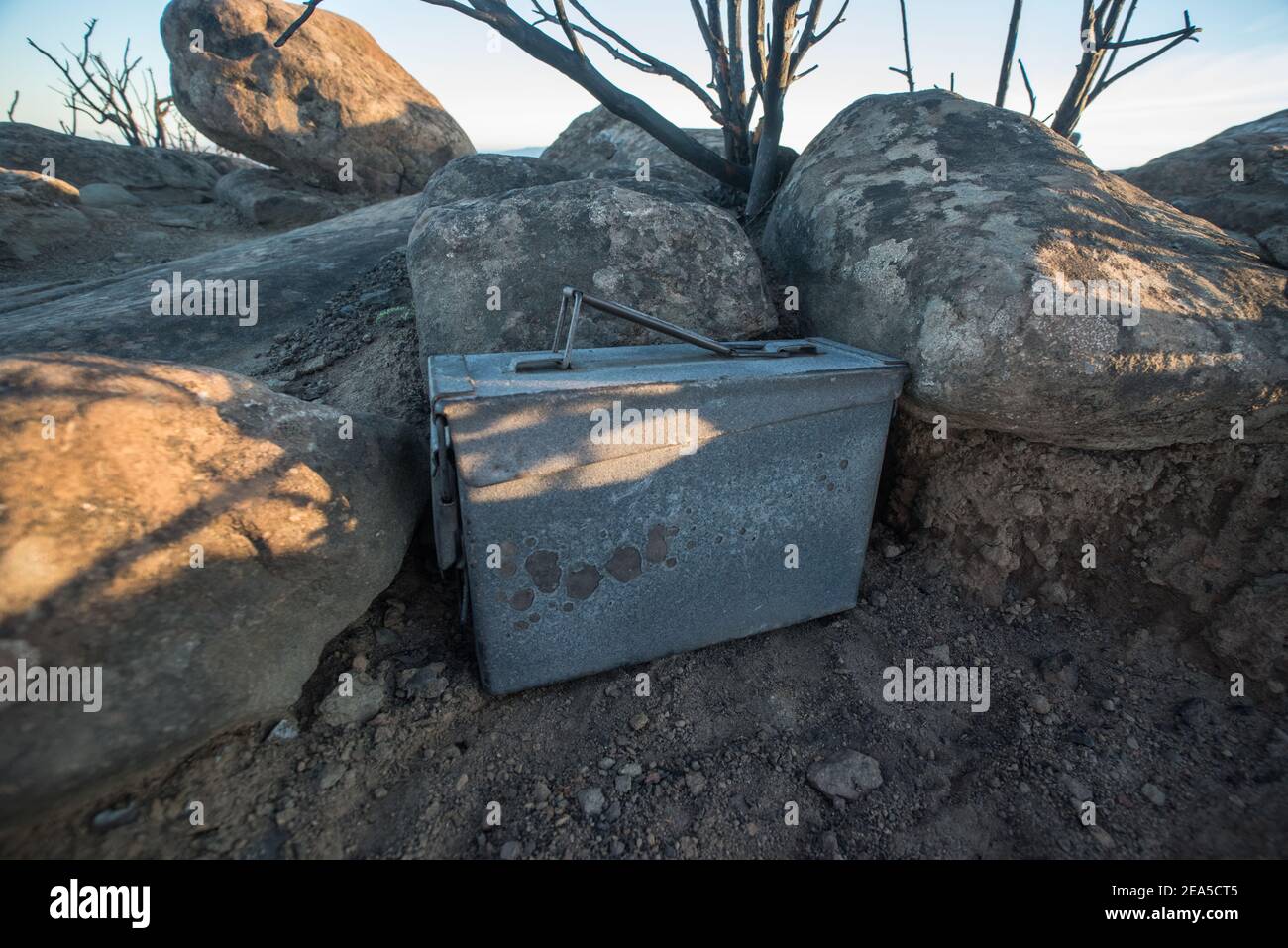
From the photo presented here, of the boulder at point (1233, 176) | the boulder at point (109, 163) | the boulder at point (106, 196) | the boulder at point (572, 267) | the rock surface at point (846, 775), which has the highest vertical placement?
the boulder at point (109, 163)

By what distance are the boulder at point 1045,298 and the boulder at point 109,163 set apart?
8479 mm

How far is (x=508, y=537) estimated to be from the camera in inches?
65.0

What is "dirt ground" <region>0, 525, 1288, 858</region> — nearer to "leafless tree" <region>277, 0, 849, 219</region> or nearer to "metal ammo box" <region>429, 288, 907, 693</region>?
"metal ammo box" <region>429, 288, 907, 693</region>

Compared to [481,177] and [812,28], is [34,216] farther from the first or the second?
[812,28]

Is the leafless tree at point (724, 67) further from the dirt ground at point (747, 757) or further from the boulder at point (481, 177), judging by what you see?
the dirt ground at point (747, 757)

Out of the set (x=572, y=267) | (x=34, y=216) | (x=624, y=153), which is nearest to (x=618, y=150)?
(x=624, y=153)

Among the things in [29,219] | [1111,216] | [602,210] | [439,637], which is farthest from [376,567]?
[29,219]

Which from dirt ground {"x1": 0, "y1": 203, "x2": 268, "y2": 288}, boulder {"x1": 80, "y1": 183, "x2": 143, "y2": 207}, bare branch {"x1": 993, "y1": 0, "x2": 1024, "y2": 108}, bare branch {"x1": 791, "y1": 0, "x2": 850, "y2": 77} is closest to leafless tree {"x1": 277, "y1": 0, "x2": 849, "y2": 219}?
bare branch {"x1": 791, "y1": 0, "x2": 850, "y2": 77}

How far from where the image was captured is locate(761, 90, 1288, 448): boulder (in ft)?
5.88

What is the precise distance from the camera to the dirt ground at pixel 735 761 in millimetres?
1525

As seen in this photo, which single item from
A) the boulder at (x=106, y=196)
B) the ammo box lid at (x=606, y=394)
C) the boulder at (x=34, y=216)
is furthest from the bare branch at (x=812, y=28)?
the boulder at (x=106, y=196)

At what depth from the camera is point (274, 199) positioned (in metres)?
6.70

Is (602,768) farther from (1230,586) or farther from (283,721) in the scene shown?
(1230,586)

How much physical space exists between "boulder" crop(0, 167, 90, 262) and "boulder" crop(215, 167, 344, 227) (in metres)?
1.42
